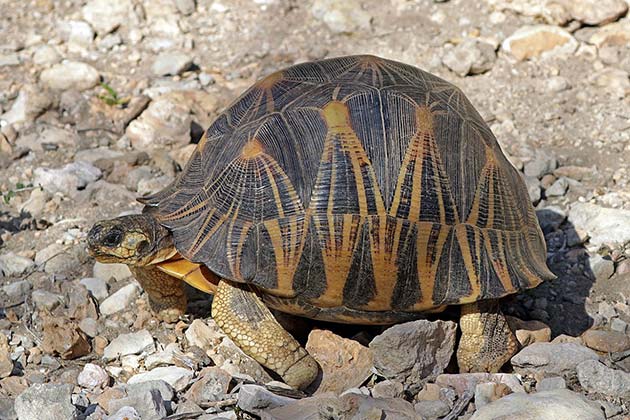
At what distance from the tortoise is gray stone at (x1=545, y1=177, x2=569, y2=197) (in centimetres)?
125

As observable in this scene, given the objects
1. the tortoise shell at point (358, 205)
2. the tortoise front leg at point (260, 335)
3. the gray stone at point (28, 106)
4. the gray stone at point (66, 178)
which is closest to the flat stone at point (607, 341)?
the tortoise shell at point (358, 205)

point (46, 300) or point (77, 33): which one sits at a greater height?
point (77, 33)

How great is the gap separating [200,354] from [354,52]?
3.31m

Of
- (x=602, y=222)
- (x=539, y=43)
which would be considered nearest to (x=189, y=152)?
(x=602, y=222)

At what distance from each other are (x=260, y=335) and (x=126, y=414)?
705 millimetres

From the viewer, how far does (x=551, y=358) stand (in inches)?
161

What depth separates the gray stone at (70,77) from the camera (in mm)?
6504

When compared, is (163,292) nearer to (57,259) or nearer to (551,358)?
(57,259)

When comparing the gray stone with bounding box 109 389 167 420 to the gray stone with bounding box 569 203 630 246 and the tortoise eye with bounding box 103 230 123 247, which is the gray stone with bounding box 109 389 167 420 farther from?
the gray stone with bounding box 569 203 630 246

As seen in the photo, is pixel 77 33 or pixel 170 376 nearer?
pixel 170 376

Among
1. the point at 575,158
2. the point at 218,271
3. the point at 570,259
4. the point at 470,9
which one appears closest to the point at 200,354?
the point at 218,271

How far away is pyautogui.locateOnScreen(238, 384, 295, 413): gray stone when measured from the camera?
372 cm

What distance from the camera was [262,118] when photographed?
163 inches

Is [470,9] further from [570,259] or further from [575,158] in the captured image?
[570,259]
